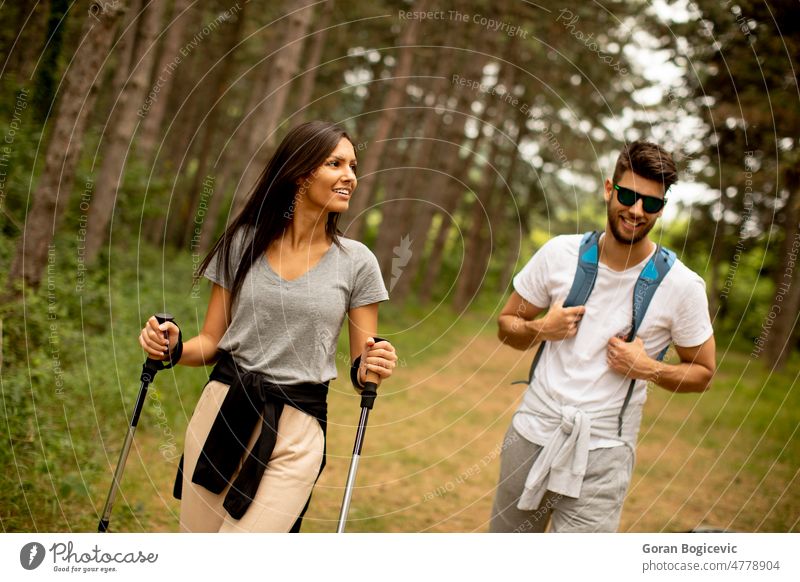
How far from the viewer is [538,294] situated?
482cm

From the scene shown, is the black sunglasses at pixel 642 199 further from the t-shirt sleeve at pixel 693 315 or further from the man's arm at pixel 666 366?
the man's arm at pixel 666 366

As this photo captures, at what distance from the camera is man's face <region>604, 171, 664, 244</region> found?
14.3 feet

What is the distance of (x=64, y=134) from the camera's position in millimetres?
7816

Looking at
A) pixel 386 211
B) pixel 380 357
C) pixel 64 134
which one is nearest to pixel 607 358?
pixel 380 357

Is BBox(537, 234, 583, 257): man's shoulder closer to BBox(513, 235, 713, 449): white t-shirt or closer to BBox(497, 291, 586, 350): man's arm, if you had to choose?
BBox(513, 235, 713, 449): white t-shirt

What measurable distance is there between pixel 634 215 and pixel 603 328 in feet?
2.05

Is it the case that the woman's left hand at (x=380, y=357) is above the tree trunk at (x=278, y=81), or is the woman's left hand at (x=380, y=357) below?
below

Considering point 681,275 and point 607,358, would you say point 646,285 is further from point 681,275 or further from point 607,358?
point 607,358

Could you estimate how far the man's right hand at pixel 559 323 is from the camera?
451 centimetres

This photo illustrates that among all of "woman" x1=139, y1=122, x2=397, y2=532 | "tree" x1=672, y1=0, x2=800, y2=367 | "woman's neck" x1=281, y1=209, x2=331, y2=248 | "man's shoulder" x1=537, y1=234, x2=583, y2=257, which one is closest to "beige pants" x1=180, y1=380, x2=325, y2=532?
"woman" x1=139, y1=122, x2=397, y2=532

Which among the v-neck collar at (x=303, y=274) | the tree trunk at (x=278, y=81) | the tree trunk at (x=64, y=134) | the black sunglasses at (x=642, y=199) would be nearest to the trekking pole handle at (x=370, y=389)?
the v-neck collar at (x=303, y=274)
